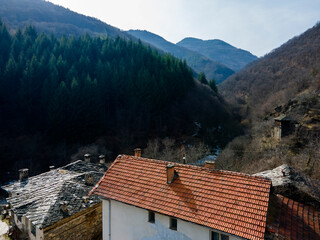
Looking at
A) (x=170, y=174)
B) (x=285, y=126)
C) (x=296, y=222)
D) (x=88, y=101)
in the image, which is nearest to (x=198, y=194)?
(x=170, y=174)

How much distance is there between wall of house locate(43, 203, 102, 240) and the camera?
1365 cm

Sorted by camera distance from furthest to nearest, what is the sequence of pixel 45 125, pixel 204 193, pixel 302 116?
pixel 45 125 < pixel 302 116 < pixel 204 193

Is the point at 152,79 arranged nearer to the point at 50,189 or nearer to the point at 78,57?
the point at 78,57

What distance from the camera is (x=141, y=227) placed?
443 inches

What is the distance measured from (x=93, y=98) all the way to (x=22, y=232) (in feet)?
114

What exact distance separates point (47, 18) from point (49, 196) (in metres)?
131

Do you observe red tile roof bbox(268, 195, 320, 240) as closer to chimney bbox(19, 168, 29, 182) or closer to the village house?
the village house

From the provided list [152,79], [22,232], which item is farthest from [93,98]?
[22,232]

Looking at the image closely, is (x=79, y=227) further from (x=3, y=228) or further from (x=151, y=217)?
(x=3, y=228)

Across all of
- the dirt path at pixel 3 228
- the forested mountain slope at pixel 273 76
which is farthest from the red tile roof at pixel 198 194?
the forested mountain slope at pixel 273 76

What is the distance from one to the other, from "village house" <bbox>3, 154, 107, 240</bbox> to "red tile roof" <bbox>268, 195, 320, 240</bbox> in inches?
481

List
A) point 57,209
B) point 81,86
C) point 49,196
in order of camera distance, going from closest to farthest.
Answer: point 57,209, point 49,196, point 81,86

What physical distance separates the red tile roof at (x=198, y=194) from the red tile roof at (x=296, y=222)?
1457 millimetres

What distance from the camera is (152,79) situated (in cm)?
5688
